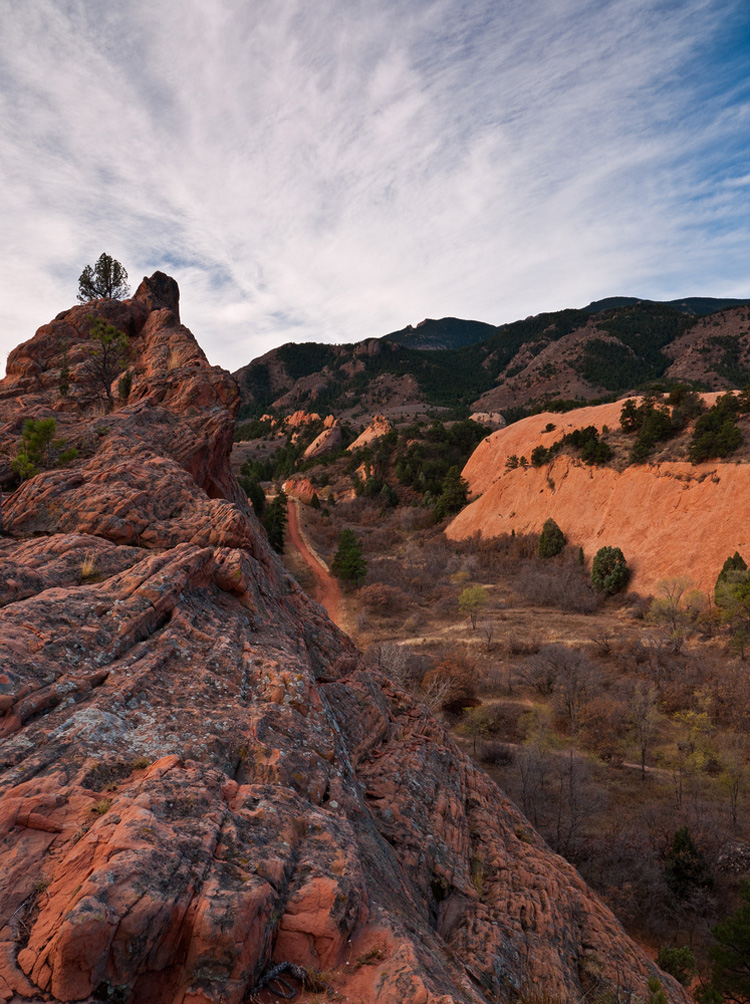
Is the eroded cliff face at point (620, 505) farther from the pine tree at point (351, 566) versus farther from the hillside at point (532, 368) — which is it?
the hillside at point (532, 368)

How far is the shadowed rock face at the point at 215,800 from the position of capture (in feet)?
12.8

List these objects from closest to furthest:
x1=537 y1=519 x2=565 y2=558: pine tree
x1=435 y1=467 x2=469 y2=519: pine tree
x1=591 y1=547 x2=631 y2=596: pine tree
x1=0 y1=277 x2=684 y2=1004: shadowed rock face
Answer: x1=0 y1=277 x2=684 y2=1004: shadowed rock face → x1=591 y1=547 x2=631 y2=596: pine tree → x1=537 y1=519 x2=565 y2=558: pine tree → x1=435 y1=467 x2=469 y2=519: pine tree

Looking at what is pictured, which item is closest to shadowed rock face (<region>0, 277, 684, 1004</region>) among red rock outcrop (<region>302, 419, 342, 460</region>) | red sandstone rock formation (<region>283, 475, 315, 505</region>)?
red sandstone rock formation (<region>283, 475, 315, 505</region>)

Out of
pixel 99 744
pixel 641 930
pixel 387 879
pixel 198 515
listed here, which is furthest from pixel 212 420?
pixel 641 930

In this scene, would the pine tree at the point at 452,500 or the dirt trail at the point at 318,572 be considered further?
the pine tree at the point at 452,500

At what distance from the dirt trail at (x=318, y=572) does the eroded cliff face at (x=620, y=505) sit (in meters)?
17.1

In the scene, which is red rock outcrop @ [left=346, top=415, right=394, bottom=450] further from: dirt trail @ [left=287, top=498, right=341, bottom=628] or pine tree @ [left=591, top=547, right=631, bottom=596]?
pine tree @ [left=591, top=547, right=631, bottom=596]

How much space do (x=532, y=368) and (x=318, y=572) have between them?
127 m

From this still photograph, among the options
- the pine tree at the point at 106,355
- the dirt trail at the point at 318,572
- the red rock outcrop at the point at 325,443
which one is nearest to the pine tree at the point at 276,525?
the dirt trail at the point at 318,572

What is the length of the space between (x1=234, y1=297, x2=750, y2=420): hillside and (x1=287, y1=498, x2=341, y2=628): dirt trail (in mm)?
48636

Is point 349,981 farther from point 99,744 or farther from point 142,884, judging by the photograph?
point 99,744

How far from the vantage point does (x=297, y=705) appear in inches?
291

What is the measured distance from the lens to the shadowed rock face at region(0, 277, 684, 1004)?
3914 millimetres

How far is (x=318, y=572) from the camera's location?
44.1 meters
